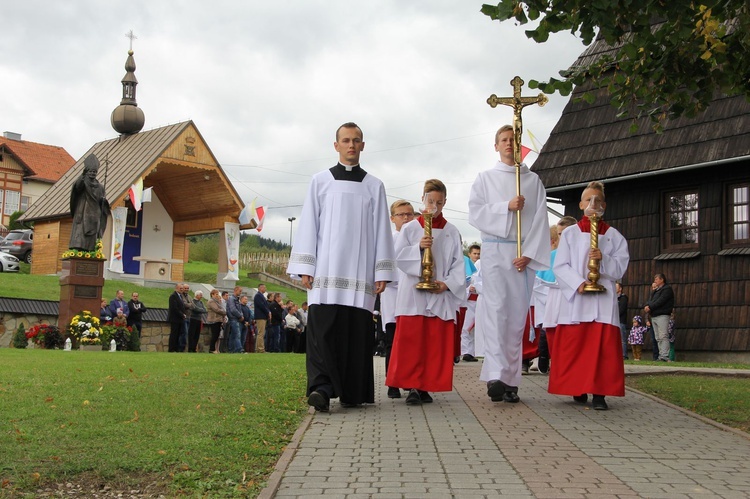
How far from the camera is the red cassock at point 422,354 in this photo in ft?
30.0

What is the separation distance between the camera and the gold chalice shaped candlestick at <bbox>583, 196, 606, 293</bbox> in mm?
9086

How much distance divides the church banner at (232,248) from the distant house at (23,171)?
4137 centimetres

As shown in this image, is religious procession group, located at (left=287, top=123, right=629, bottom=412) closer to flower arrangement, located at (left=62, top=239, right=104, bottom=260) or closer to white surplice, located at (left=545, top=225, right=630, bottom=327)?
white surplice, located at (left=545, top=225, right=630, bottom=327)

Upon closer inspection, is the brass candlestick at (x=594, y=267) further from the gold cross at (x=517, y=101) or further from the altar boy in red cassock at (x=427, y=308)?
the altar boy in red cassock at (x=427, y=308)

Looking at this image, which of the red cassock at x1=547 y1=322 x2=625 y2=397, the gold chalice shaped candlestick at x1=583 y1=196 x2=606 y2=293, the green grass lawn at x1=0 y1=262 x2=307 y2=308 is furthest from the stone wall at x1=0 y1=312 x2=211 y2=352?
the gold chalice shaped candlestick at x1=583 y1=196 x2=606 y2=293

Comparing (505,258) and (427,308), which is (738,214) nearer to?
(505,258)

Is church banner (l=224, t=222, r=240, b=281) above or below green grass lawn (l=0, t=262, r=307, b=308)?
above

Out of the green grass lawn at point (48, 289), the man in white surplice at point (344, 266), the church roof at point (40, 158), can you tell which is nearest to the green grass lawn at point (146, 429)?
the man in white surplice at point (344, 266)

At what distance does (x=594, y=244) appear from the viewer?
9266 mm

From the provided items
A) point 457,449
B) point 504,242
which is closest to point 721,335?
point 504,242

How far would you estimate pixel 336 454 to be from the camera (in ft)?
20.1

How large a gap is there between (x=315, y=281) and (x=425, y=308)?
1.34m

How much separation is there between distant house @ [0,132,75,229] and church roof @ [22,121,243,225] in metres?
36.5

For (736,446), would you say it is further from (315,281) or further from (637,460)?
(315,281)
